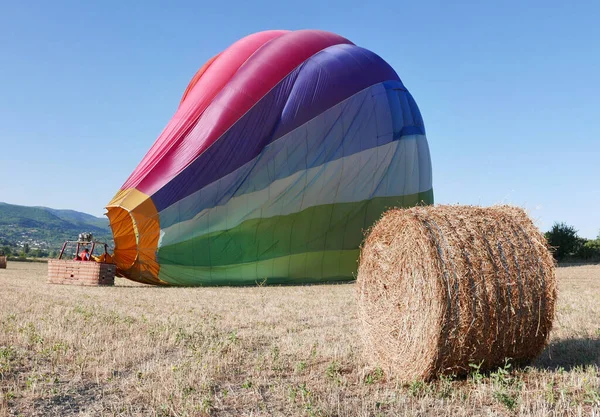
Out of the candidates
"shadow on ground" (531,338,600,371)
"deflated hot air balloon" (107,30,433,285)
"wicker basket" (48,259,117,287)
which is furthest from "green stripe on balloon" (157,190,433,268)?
"shadow on ground" (531,338,600,371)

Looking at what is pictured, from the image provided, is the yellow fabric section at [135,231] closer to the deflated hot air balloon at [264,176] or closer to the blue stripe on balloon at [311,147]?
the deflated hot air balloon at [264,176]

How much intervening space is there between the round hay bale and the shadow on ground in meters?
0.35

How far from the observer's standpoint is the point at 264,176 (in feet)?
49.2

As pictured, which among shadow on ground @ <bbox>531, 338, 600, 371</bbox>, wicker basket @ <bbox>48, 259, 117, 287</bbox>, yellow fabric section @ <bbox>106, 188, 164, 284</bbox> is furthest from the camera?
wicker basket @ <bbox>48, 259, 117, 287</bbox>

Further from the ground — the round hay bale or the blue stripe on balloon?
the blue stripe on balloon

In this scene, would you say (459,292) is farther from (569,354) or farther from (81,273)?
(81,273)

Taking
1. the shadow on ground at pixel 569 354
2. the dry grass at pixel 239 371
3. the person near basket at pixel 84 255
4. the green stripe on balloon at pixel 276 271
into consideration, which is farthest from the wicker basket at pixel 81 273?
the shadow on ground at pixel 569 354

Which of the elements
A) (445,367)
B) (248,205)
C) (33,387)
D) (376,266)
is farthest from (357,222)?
(33,387)

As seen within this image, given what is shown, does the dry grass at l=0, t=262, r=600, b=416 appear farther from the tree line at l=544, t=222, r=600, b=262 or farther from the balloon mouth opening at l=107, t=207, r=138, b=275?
the tree line at l=544, t=222, r=600, b=262

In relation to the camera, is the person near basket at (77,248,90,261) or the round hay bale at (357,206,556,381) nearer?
the round hay bale at (357,206,556,381)

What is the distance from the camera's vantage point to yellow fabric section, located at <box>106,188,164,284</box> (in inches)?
571

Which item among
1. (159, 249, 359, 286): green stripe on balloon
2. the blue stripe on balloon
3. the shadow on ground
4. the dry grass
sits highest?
the blue stripe on balloon

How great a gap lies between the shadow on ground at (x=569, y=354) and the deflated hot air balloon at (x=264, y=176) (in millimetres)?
9209

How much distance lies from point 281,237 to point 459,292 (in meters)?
10.3
